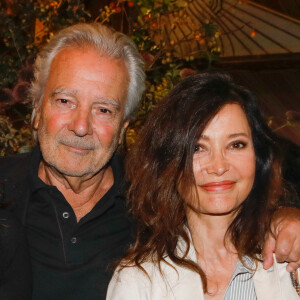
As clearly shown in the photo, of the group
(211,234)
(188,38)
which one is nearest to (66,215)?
(211,234)

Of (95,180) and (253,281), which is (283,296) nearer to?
(253,281)

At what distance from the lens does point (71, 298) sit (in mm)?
2369

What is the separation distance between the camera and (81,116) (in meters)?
2.51

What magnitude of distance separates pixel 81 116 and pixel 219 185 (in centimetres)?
75

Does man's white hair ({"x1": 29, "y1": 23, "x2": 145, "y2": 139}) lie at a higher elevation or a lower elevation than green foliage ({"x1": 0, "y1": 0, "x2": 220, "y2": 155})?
lower

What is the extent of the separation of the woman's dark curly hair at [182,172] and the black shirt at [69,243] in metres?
0.12

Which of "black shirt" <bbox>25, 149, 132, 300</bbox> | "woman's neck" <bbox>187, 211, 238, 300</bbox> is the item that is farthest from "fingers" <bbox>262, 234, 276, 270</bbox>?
"black shirt" <bbox>25, 149, 132, 300</bbox>

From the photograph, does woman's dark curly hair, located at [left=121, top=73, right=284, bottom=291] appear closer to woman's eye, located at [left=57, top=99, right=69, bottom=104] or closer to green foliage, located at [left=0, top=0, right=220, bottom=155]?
woman's eye, located at [left=57, top=99, right=69, bottom=104]

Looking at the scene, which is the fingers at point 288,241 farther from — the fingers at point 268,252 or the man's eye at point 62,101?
the man's eye at point 62,101

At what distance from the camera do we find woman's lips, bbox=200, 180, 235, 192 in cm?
223

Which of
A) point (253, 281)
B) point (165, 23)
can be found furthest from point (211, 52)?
point (253, 281)

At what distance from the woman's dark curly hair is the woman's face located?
43 millimetres

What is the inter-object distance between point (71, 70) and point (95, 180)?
1.89ft

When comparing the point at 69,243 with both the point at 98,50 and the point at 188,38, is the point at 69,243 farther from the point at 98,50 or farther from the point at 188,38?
the point at 188,38
